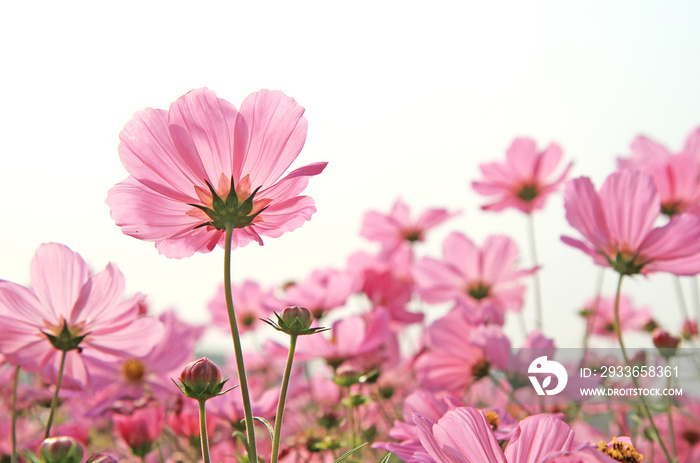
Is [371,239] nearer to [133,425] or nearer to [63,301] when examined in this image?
[133,425]

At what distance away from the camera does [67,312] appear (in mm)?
630

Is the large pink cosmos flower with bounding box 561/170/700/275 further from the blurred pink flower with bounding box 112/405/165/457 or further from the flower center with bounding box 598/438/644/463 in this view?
the blurred pink flower with bounding box 112/405/165/457

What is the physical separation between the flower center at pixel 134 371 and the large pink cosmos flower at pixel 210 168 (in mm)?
602

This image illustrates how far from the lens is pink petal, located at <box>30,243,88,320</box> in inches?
24.3

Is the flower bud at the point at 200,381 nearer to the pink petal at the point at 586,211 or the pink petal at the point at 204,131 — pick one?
the pink petal at the point at 204,131

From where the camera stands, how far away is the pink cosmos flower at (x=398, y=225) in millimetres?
1470

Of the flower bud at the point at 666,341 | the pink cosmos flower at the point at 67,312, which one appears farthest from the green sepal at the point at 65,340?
the flower bud at the point at 666,341

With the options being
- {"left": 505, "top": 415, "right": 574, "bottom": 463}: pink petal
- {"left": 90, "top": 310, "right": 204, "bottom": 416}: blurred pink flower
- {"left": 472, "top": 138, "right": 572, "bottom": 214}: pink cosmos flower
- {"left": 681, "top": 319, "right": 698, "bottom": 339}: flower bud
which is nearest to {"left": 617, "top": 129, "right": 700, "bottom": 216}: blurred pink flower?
{"left": 472, "top": 138, "right": 572, "bottom": 214}: pink cosmos flower

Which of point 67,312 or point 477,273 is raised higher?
point 67,312

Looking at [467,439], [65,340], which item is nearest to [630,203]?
[467,439]

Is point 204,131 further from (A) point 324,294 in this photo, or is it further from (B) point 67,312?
(A) point 324,294

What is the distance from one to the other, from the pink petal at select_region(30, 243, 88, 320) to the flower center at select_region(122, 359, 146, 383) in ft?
1.44

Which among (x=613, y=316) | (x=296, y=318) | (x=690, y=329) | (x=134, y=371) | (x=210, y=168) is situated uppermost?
(x=210, y=168)

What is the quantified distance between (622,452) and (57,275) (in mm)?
536
